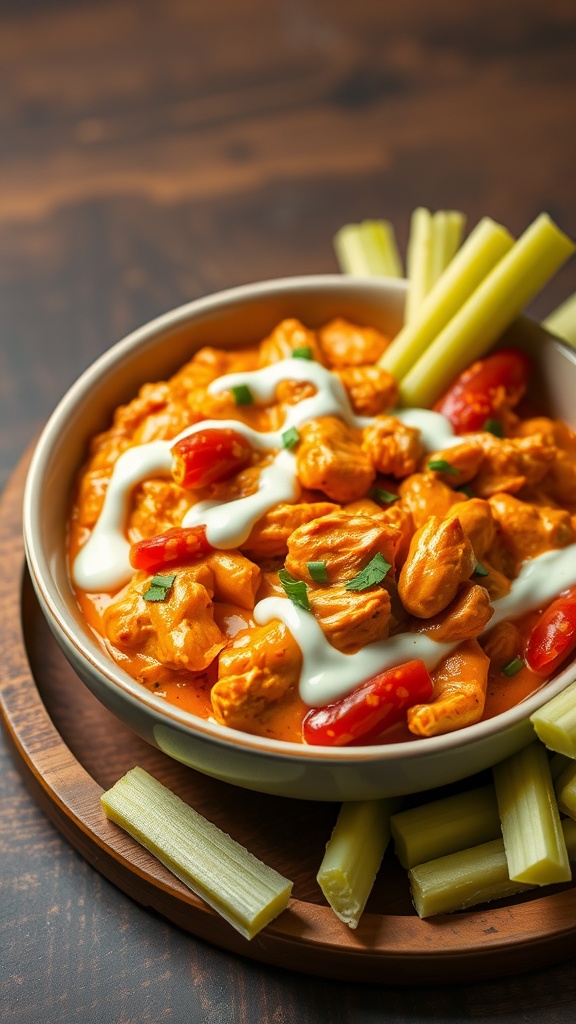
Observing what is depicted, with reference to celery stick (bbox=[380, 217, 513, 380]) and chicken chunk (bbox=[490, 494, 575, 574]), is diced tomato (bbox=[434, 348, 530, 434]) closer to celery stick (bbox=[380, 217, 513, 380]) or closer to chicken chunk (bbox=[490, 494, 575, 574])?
celery stick (bbox=[380, 217, 513, 380])

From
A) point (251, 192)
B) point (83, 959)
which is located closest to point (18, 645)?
point (83, 959)

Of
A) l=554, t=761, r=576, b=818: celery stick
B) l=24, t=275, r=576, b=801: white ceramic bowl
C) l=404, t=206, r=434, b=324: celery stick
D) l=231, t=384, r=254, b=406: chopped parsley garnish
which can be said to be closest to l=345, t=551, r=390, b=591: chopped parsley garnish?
l=24, t=275, r=576, b=801: white ceramic bowl

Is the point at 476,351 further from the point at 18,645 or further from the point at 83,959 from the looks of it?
the point at 83,959

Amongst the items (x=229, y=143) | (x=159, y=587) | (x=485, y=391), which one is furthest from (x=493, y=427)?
(x=229, y=143)

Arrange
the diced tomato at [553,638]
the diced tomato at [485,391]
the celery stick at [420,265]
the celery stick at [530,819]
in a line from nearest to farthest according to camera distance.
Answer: the celery stick at [530,819] < the diced tomato at [553,638] < the diced tomato at [485,391] < the celery stick at [420,265]

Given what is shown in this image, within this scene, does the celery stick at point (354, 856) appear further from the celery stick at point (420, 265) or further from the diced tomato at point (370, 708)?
the celery stick at point (420, 265)

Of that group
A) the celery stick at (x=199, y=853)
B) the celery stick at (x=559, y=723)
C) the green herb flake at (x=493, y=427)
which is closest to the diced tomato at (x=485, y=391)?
the green herb flake at (x=493, y=427)
